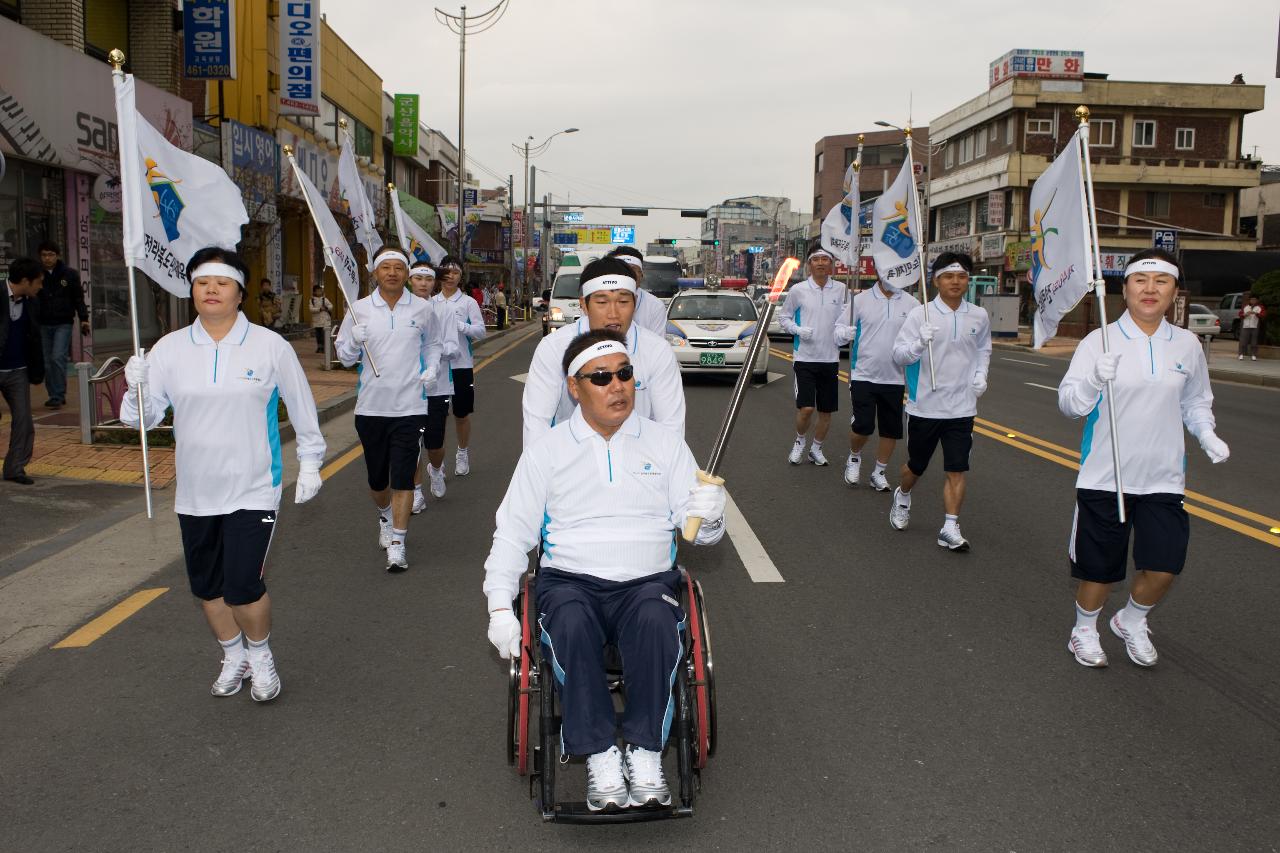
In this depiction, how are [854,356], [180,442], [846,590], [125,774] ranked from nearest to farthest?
[125,774]
[180,442]
[846,590]
[854,356]

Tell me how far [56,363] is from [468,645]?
393 inches

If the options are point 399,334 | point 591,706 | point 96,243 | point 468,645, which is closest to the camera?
point 591,706

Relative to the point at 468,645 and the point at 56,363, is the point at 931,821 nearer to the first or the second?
the point at 468,645

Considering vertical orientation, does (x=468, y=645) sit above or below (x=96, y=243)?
below

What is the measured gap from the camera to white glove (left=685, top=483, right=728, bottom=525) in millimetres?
3650

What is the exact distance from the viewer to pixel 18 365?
8664 mm

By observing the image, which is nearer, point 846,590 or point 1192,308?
point 846,590

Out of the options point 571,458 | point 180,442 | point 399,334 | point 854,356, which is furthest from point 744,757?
point 854,356

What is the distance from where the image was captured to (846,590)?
6.27 meters

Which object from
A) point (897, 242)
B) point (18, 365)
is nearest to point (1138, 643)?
point (897, 242)

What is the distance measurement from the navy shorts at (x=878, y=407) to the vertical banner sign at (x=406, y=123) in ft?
119

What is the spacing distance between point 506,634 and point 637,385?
5.46 ft

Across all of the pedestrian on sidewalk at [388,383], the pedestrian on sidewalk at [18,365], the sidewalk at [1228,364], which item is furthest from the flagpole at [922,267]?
the sidewalk at [1228,364]

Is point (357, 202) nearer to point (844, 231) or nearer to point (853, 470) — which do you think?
point (844, 231)
